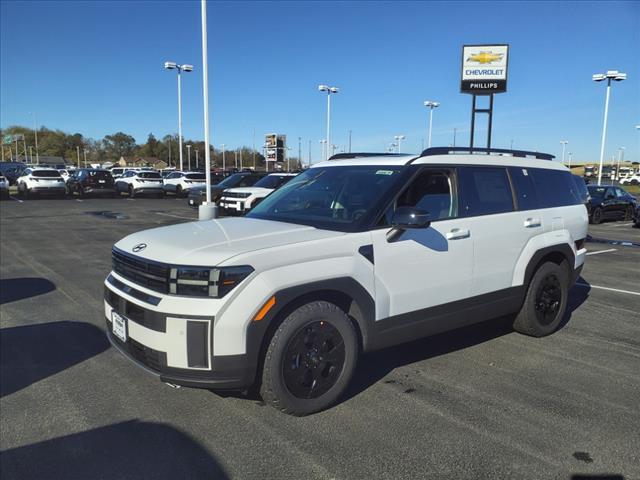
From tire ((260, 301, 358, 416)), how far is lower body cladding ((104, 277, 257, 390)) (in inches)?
7.6

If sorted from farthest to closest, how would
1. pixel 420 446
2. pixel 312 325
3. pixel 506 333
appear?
pixel 506 333 < pixel 312 325 < pixel 420 446

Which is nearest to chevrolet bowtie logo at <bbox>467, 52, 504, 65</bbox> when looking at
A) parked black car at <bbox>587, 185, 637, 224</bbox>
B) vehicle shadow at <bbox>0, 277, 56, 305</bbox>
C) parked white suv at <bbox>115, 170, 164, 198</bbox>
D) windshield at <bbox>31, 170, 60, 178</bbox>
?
parked black car at <bbox>587, 185, 637, 224</bbox>

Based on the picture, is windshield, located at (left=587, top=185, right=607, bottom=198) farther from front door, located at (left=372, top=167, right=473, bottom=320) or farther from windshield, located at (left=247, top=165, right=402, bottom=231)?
windshield, located at (left=247, top=165, right=402, bottom=231)

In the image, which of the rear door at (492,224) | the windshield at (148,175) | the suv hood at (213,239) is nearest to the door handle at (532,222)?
the rear door at (492,224)

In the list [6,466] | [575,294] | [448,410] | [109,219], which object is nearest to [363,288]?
[448,410]

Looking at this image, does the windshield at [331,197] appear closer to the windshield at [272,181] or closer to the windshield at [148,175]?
the windshield at [272,181]

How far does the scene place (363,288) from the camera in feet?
11.6

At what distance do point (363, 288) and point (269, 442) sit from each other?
1213mm

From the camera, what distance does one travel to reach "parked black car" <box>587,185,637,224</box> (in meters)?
19.5

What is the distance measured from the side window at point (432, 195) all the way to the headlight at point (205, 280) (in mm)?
1468

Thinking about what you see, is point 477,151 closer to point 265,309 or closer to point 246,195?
point 265,309

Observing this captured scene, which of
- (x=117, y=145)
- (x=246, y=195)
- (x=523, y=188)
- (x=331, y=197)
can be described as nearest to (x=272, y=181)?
(x=246, y=195)

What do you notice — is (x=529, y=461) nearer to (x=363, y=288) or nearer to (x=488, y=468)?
(x=488, y=468)

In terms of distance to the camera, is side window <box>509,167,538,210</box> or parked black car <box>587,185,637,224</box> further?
parked black car <box>587,185,637,224</box>
